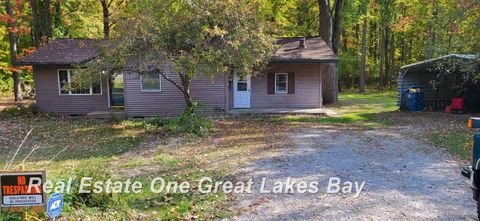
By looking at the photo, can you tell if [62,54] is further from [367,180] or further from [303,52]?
[367,180]

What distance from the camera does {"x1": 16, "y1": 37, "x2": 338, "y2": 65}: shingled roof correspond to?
16.7 metres

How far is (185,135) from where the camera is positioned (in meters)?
11.8

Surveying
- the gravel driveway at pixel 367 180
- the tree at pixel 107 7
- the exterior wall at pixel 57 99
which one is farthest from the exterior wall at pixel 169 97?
the tree at pixel 107 7

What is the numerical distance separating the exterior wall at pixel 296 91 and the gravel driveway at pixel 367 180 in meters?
6.99

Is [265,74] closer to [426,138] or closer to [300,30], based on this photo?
[426,138]

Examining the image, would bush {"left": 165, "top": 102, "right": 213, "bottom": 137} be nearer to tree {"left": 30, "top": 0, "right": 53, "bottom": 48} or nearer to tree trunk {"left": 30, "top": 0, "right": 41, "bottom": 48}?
tree {"left": 30, "top": 0, "right": 53, "bottom": 48}

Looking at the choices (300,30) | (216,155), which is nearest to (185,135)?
(216,155)

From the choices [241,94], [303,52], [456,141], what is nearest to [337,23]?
[303,52]

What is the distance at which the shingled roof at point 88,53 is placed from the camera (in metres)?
16.7

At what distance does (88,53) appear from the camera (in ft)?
58.7

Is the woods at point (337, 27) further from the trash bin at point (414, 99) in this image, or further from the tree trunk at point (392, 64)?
the trash bin at point (414, 99)

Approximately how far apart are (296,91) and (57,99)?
10527 mm

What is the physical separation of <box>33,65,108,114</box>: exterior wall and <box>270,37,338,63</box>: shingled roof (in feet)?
25.7

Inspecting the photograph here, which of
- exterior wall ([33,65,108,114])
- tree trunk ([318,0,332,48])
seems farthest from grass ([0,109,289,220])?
tree trunk ([318,0,332,48])
